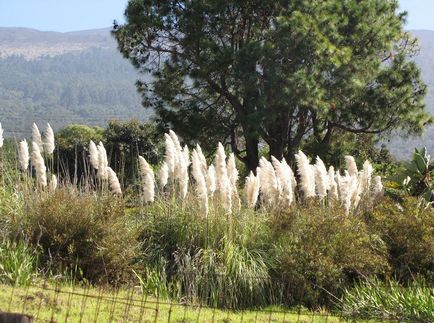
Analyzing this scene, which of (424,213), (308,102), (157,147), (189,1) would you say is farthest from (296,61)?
(424,213)

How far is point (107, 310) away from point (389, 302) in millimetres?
Answer: 2643

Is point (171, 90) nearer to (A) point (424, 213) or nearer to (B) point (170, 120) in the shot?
(B) point (170, 120)

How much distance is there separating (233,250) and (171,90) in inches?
424

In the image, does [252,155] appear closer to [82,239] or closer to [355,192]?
[355,192]

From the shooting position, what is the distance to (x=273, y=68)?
53.6ft

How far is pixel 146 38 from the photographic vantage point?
59.5ft

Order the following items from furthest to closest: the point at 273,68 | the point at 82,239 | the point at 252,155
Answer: the point at 252,155
the point at 273,68
the point at 82,239

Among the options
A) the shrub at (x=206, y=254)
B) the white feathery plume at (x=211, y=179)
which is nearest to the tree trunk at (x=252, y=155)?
the shrub at (x=206, y=254)

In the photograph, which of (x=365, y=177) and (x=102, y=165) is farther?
(x=365, y=177)

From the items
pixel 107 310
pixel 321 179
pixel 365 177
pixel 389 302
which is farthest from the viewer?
pixel 365 177

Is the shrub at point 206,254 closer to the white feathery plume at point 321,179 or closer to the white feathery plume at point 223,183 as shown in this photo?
the white feathery plume at point 223,183

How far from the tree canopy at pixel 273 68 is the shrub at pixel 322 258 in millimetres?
8626

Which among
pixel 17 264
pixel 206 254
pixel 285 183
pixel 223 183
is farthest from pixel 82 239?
pixel 285 183

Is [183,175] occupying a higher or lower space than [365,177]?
higher
